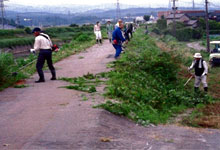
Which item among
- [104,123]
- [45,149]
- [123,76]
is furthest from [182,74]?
[45,149]

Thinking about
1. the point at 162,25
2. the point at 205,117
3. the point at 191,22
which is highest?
the point at 191,22

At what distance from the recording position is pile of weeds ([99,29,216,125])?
30.4 ft

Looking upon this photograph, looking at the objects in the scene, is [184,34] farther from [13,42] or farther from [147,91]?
[147,91]

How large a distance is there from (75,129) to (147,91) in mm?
4745

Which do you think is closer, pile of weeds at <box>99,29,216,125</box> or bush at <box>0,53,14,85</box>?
pile of weeds at <box>99,29,216,125</box>

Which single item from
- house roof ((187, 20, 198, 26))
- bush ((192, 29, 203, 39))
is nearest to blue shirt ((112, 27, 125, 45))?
bush ((192, 29, 203, 39))

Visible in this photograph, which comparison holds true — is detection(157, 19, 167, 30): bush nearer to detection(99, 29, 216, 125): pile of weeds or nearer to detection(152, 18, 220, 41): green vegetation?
detection(152, 18, 220, 41): green vegetation

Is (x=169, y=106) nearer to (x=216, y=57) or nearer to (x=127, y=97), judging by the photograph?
(x=127, y=97)

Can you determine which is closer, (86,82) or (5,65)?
(86,82)

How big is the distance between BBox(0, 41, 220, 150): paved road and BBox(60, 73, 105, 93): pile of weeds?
1.82 feet

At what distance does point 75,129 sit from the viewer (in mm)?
7309

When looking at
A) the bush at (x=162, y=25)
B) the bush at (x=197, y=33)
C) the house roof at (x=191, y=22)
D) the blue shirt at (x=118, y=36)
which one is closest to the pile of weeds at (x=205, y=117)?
the blue shirt at (x=118, y=36)

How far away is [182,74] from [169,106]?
8491 mm

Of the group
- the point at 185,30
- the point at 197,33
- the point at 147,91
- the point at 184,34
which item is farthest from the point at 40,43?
the point at 197,33
